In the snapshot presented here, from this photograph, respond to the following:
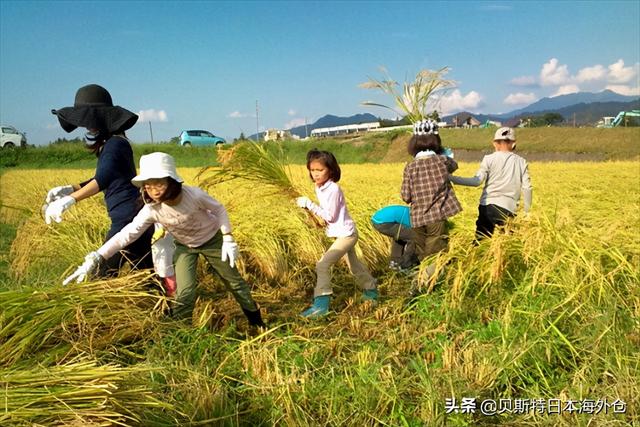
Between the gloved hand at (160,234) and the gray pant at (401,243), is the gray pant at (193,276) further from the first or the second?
the gray pant at (401,243)

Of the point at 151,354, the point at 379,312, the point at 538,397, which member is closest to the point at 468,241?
the point at 379,312

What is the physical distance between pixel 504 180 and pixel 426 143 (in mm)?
720

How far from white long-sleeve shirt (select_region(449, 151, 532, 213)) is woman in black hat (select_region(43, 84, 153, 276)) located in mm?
2359

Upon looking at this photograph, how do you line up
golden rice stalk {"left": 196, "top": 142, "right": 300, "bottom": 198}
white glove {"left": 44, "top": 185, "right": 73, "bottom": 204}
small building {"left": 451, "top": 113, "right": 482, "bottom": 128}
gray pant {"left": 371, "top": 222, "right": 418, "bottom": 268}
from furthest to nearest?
small building {"left": 451, "top": 113, "right": 482, "bottom": 128} < gray pant {"left": 371, "top": 222, "right": 418, "bottom": 268} < golden rice stalk {"left": 196, "top": 142, "right": 300, "bottom": 198} < white glove {"left": 44, "top": 185, "right": 73, "bottom": 204}

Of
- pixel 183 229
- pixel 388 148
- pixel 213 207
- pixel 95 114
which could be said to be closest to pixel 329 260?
pixel 213 207

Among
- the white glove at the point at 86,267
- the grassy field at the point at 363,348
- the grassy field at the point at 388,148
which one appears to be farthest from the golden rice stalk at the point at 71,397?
the grassy field at the point at 388,148

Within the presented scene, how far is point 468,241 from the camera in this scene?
3408 millimetres

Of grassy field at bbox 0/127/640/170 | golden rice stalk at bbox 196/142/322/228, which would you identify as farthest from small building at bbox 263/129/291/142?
grassy field at bbox 0/127/640/170

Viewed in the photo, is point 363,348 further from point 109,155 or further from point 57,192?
point 57,192

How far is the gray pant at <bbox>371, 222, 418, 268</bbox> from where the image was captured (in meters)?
4.15

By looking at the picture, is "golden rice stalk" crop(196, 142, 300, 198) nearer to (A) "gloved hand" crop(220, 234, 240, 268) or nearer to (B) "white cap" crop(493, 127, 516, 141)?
(A) "gloved hand" crop(220, 234, 240, 268)

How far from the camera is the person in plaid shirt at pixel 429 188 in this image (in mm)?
3326

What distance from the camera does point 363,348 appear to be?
2.52 metres

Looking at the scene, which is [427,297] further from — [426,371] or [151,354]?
[151,354]
